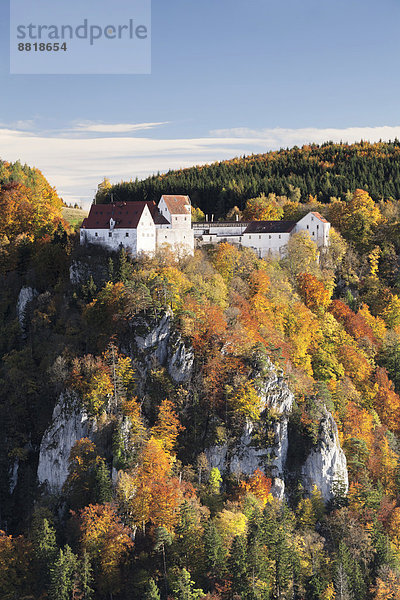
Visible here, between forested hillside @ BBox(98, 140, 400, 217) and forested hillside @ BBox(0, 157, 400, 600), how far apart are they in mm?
43968

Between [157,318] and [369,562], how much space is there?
33832mm

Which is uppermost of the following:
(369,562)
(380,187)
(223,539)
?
(380,187)

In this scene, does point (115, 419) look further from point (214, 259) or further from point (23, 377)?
point (214, 259)

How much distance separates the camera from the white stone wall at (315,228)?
11344cm

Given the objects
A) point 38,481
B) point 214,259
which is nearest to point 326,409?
point 214,259

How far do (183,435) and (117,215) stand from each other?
2766cm

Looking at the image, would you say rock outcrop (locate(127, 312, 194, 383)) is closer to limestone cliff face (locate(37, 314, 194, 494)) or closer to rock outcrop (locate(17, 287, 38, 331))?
limestone cliff face (locate(37, 314, 194, 494))

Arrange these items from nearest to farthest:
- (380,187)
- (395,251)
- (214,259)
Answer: (214,259) < (395,251) < (380,187)

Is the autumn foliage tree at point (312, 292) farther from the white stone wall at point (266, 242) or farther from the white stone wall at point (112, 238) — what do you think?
the white stone wall at point (112, 238)

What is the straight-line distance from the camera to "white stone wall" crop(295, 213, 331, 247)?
113 metres

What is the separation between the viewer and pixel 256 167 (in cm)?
16775

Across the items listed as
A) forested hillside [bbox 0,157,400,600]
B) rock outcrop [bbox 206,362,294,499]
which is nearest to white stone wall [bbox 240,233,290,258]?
forested hillside [bbox 0,157,400,600]

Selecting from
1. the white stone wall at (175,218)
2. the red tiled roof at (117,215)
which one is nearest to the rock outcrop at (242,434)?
the red tiled roof at (117,215)

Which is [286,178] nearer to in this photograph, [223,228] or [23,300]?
[223,228]
